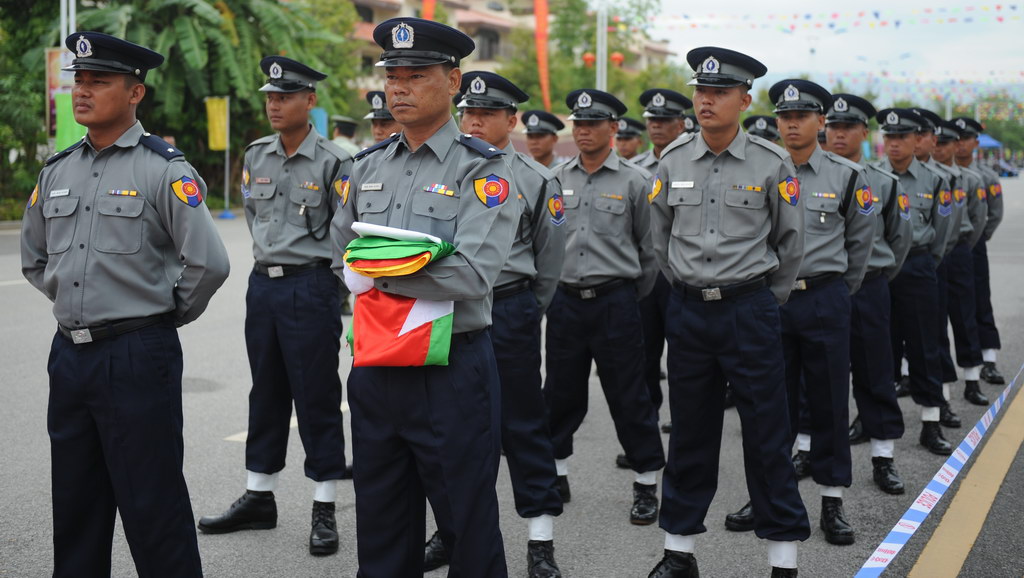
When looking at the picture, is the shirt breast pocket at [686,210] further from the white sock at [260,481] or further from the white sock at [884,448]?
the white sock at [260,481]

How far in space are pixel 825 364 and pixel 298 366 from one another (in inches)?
104

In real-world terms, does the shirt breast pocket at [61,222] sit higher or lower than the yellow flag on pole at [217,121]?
lower

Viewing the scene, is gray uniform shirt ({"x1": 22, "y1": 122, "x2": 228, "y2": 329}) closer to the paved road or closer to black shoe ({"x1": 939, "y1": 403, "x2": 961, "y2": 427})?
the paved road

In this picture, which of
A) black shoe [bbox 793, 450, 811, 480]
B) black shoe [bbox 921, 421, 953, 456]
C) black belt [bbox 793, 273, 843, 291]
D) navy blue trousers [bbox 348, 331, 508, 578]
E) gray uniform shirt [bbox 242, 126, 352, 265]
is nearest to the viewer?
navy blue trousers [bbox 348, 331, 508, 578]

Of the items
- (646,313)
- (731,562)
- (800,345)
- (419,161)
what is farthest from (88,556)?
(646,313)

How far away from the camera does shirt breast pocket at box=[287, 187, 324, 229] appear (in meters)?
5.09

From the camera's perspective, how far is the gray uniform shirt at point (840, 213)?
5.56 metres

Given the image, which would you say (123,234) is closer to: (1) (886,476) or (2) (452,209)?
(2) (452,209)

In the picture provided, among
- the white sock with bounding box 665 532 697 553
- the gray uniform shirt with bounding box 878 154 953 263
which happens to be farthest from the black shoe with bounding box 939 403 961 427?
the white sock with bounding box 665 532 697 553

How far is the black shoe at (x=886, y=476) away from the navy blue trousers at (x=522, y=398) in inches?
84.4

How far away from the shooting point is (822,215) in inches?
219

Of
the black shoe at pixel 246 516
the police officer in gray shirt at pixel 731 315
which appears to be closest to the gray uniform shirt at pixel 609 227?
the police officer in gray shirt at pixel 731 315

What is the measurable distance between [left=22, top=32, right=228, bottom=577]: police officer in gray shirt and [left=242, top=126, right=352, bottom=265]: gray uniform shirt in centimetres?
127

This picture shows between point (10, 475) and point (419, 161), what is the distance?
3.63m
